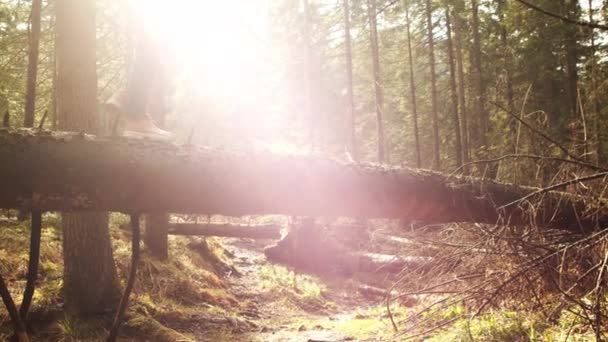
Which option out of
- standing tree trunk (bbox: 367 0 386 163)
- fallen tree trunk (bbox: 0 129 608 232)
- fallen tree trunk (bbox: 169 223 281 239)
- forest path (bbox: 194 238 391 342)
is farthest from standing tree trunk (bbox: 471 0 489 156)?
fallen tree trunk (bbox: 0 129 608 232)

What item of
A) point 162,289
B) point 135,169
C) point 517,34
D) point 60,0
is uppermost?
point 517,34

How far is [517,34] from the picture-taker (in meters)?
17.2

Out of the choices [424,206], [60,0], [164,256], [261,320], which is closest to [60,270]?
[164,256]

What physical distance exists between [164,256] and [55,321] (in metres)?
3.59

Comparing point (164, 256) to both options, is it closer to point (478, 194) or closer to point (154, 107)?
point (154, 107)

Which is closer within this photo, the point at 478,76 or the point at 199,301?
the point at 199,301

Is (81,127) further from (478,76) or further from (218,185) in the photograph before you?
(478,76)

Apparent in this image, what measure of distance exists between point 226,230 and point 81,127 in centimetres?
730

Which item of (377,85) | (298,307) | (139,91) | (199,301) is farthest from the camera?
(377,85)

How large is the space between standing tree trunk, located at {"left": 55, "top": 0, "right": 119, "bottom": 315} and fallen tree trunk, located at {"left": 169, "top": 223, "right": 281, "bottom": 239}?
5880 millimetres

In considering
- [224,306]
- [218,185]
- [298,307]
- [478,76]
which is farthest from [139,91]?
[478,76]

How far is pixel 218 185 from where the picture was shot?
3178mm

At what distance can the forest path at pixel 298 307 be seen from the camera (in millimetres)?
6039

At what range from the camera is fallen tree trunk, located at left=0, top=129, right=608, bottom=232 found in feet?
8.75
